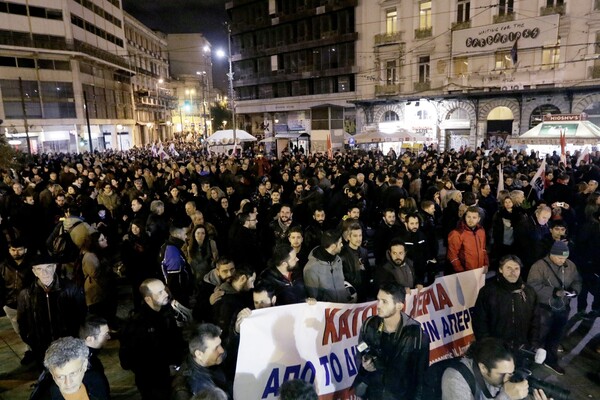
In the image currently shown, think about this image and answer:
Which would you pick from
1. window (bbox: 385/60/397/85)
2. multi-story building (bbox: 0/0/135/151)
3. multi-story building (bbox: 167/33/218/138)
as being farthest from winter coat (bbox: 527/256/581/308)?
multi-story building (bbox: 167/33/218/138)

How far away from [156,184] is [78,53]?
39.0 meters

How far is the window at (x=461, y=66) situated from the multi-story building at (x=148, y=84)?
42839 mm

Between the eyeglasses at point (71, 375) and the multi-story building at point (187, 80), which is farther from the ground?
the multi-story building at point (187, 80)

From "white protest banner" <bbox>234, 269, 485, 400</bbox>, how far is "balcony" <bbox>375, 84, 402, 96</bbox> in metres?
32.4

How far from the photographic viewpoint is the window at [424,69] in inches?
1316

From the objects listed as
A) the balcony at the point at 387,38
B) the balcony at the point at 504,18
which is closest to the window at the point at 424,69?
the balcony at the point at 387,38

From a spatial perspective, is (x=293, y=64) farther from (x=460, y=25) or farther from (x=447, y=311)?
(x=447, y=311)

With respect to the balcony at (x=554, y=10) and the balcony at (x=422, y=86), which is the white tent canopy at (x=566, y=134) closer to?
the balcony at (x=554, y=10)

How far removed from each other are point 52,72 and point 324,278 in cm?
4786

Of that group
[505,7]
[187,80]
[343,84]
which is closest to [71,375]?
[505,7]

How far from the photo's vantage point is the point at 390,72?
118 ft

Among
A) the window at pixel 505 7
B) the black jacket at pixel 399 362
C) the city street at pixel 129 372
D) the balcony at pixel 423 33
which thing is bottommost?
the city street at pixel 129 372

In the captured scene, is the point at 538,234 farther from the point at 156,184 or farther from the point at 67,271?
the point at 156,184

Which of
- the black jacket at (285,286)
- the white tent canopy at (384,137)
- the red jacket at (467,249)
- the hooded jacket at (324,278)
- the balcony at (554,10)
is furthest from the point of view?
the balcony at (554,10)
